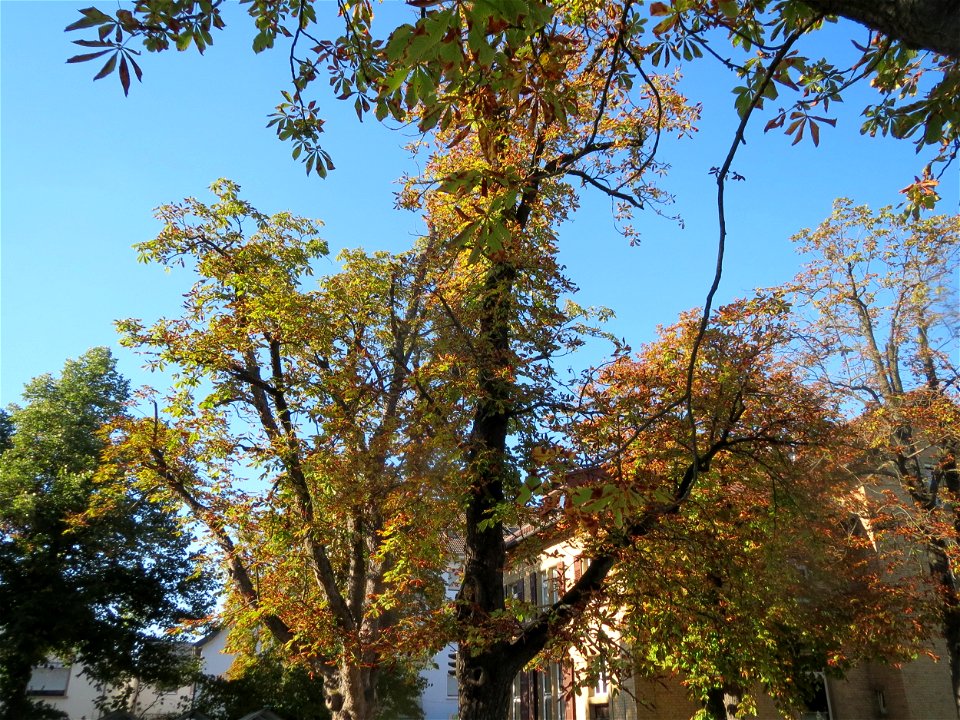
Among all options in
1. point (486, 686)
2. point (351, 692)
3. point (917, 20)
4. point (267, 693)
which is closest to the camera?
point (917, 20)

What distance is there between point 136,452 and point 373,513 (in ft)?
15.1

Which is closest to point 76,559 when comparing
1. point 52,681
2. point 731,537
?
point 52,681

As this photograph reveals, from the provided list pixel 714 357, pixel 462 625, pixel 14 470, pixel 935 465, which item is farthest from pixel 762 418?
pixel 14 470

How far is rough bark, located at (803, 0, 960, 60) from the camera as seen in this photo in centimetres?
286

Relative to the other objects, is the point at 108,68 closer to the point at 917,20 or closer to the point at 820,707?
the point at 917,20

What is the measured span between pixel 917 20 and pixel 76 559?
2533cm

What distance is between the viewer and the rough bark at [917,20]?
286cm

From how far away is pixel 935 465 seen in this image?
16219 mm

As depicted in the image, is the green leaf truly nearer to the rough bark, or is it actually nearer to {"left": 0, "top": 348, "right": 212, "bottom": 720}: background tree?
the rough bark

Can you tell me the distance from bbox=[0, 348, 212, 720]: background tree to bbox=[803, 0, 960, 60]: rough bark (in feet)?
68.7

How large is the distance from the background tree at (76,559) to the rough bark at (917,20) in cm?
2094

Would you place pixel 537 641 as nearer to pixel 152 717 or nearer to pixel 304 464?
pixel 304 464

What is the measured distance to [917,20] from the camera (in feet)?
9.56

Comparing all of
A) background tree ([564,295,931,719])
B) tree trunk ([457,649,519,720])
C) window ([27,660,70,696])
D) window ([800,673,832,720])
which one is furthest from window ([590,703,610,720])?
window ([27,660,70,696])
